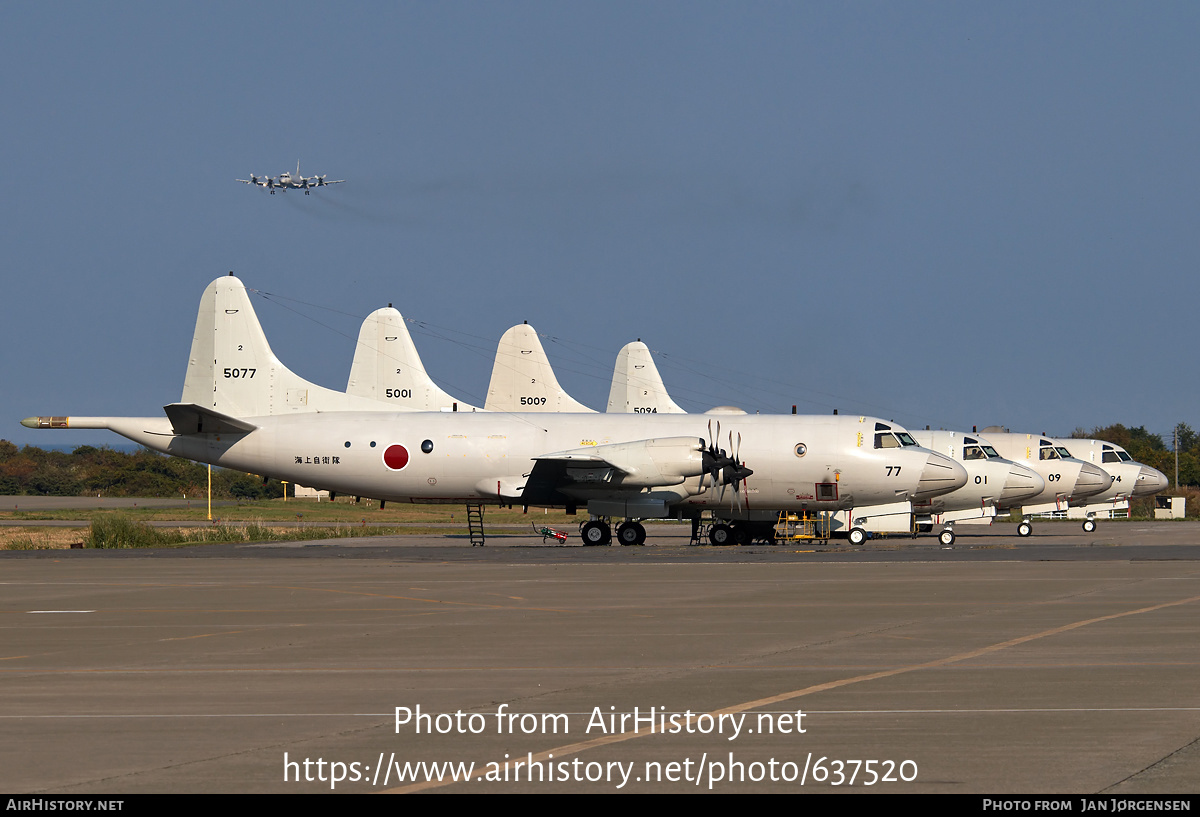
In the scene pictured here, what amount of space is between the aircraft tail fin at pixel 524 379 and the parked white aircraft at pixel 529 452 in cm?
1441

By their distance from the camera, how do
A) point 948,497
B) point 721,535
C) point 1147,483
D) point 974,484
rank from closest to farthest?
1. point 721,535
2. point 974,484
3. point 948,497
4. point 1147,483

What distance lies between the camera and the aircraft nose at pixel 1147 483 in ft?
193

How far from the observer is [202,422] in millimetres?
42031

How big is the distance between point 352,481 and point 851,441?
58.3 feet

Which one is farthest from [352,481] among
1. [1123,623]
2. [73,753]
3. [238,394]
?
[73,753]

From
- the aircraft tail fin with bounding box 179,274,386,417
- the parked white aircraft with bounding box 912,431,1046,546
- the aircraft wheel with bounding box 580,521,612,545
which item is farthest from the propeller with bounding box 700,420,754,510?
the aircraft tail fin with bounding box 179,274,386,417

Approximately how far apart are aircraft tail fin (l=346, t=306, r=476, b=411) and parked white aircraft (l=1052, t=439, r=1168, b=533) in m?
29.6

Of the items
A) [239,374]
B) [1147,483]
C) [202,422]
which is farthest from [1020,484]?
[202,422]

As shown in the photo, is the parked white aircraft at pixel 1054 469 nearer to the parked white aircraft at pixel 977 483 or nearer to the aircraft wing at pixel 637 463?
the parked white aircraft at pixel 977 483

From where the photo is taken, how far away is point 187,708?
10.5 metres

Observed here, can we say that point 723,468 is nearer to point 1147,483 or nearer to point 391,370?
point 391,370

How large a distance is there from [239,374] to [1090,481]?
36.9 meters
